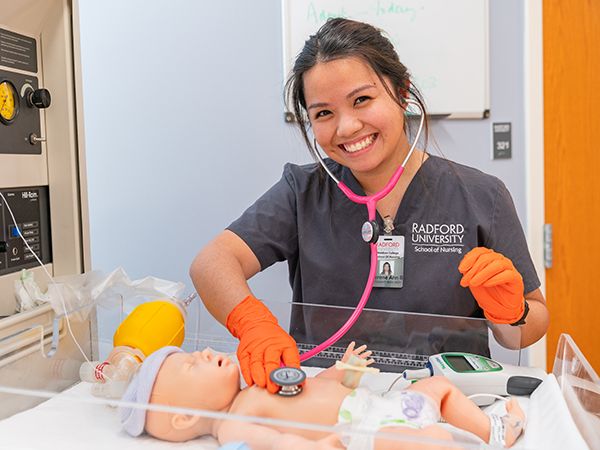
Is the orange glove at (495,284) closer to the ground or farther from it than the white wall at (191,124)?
closer to the ground

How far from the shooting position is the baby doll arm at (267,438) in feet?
1.81

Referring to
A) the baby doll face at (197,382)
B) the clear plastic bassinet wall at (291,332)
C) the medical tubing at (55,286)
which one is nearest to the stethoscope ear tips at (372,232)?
the clear plastic bassinet wall at (291,332)

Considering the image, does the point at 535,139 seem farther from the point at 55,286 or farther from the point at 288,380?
the point at 55,286

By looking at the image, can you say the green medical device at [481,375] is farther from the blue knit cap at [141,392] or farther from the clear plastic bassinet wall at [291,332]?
the blue knit cap at [141,392]

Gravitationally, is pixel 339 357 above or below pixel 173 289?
below

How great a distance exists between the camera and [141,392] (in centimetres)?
76

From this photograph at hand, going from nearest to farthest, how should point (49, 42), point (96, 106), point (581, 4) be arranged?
1. point (49, 42)
2. point (581, 4)
3. point (96, 106)

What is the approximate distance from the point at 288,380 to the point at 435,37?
1.47 m

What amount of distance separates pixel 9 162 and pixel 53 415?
1.99ft

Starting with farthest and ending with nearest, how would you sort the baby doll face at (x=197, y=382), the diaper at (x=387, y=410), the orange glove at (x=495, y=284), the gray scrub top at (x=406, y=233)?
the gray scrub top at (x=406, y=233), the orange glove at (x=495, y=284), the baby doll face at (x=197, y=382), the diaper at (x=387, y=410)

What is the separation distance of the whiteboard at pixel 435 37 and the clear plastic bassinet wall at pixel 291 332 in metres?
1.05

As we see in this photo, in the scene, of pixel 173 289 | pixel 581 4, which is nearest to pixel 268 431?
pixel 173 289

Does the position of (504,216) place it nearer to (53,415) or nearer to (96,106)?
(53,415)

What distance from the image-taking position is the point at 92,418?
637mm
